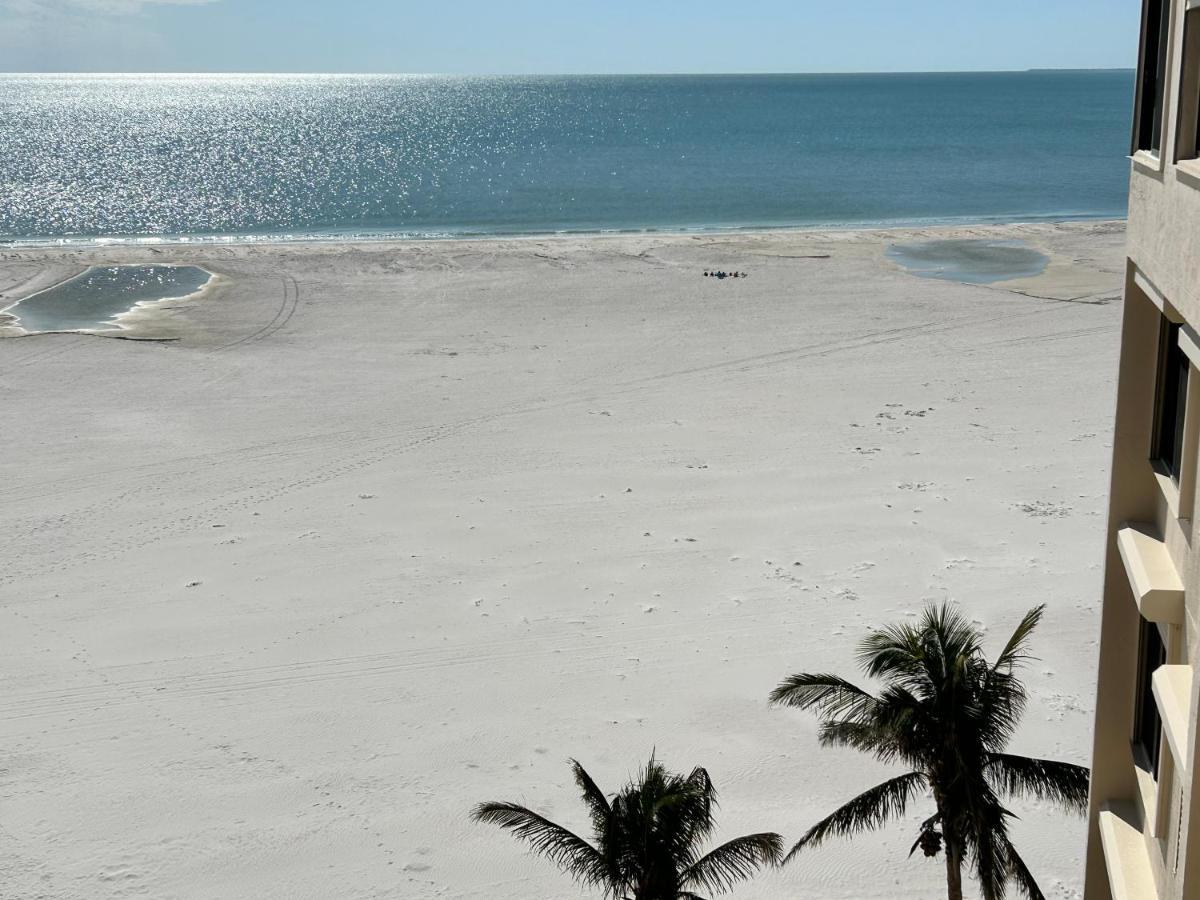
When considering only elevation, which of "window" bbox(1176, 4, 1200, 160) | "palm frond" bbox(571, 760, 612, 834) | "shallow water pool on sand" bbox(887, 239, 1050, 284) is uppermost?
"window" bbox(1176, 4, 1200, 160)

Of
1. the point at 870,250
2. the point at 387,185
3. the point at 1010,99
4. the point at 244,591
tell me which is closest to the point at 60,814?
the point at 244,591

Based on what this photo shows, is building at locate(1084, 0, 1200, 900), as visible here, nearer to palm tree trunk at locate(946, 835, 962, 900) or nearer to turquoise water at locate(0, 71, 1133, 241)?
palm tree trunk at locate(946, 835, 962, 900)

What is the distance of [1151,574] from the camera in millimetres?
6172

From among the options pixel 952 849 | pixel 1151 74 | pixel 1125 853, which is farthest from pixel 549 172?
pixel 1125 853

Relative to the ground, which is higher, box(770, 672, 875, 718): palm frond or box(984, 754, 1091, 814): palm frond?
box(770, 672, 875, 718): palm frond

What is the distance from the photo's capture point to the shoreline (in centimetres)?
5494

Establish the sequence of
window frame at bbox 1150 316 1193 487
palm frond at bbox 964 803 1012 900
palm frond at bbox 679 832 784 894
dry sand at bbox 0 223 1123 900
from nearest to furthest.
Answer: window frame at bbox 1150 316 1193 487 < palm frond at bbox 679 832 784 894 < palm frond at bbox 964 803 1012 900 < dry sand at bbox 0 223 1123 900

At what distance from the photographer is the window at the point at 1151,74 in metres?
6.24

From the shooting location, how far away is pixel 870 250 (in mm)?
48219

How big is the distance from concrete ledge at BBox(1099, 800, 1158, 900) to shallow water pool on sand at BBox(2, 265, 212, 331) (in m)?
34.3

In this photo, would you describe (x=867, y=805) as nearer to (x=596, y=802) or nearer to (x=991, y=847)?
(x=991, y=847)

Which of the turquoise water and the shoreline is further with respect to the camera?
the turquoise water

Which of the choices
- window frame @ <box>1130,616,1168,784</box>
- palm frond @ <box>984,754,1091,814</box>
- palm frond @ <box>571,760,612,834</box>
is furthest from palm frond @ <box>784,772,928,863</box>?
window frame @ <box>1130,616,1168,784</box>

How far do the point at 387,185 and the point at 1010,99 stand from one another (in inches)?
5347
